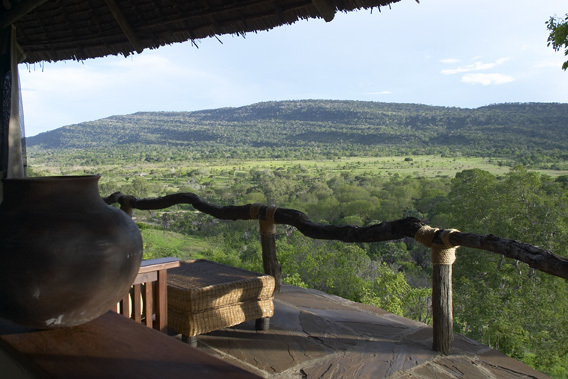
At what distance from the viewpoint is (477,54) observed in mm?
59344

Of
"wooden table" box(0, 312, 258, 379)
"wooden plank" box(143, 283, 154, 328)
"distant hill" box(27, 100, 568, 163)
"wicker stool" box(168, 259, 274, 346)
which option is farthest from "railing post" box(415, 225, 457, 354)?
"distant hill" box(27, 100, 568, 163)

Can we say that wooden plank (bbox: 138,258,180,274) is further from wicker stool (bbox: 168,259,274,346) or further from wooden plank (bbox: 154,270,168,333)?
→ wicker stool (bbox: 168,259,274,346)

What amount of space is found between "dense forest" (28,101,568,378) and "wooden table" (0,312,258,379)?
3.30 m

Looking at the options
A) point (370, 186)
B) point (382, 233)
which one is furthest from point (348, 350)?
point (370, 186)

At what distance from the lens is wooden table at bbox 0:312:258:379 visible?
100 cm

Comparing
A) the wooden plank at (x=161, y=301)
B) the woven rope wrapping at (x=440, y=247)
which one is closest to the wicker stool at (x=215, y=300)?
the wooden plank at (x=161, y=301)

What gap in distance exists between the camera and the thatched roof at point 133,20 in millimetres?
3149

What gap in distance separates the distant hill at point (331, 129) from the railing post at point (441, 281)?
86.3ft

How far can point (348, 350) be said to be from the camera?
99.1 inches

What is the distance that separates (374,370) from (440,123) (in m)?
33.8

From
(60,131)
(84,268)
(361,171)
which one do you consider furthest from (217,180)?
(84,268)

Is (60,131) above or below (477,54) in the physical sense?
below

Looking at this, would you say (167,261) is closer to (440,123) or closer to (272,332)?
(272,332)

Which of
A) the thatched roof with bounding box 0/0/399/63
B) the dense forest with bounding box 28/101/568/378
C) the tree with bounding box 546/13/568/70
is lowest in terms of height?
the dense forest with bounding box 28/101/568/378
